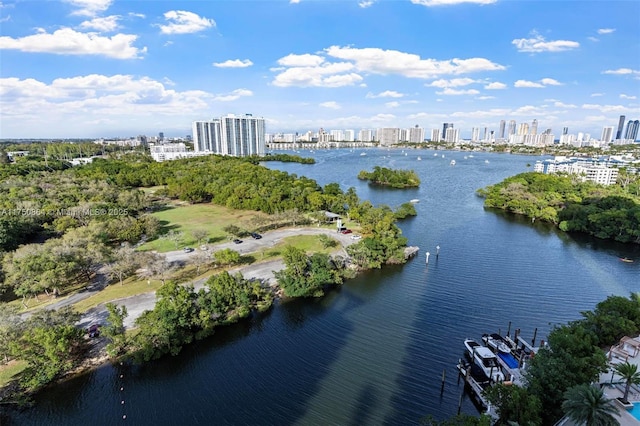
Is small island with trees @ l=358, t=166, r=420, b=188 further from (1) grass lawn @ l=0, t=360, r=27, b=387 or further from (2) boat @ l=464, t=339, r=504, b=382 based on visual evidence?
(1) grass lawn @ l=0, t=360, r=27, b=387

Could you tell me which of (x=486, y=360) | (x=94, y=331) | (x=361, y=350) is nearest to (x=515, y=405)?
(x=486, y=360)

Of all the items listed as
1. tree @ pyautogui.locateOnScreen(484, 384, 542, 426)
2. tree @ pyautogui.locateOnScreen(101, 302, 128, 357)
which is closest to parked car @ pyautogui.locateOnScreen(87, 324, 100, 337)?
tree @ pyautogui.locateOnScreen(101, 302, 128, 357)

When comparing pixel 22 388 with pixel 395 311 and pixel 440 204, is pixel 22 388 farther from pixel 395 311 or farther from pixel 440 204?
pixel 440 204

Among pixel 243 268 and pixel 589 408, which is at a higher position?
pixel 589 408

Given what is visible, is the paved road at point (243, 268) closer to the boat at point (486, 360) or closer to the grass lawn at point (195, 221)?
the grass lawn at point (195, 221)

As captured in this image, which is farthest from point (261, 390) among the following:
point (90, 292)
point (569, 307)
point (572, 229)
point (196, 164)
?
point (196, 164)

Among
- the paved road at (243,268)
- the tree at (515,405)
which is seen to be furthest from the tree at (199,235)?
the tree at (515,405)

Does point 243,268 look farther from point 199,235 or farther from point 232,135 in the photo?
point 232,135
